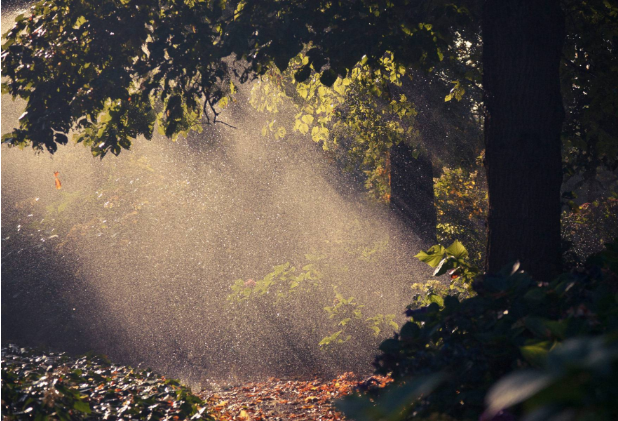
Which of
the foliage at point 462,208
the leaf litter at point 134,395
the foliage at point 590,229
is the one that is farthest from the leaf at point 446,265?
the foliage at point 590,229

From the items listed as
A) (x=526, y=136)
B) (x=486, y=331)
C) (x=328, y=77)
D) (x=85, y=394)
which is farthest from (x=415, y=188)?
(x=486, y=331)

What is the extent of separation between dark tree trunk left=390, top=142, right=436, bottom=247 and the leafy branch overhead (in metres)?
4.83

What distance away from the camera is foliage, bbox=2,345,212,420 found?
9.99 feet

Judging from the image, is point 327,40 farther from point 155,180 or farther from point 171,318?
point 155,180

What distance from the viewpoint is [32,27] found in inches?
198

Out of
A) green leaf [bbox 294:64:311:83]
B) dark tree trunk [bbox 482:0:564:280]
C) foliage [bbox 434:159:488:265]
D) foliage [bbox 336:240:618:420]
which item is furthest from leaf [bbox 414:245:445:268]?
foliage [bbox 434:159:488:265]

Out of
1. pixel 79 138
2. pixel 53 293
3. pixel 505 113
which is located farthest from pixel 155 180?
pixel 505 113

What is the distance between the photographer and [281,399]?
6777 mm

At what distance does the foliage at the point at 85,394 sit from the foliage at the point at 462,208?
678 cm

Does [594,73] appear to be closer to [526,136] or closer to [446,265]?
[526,136]

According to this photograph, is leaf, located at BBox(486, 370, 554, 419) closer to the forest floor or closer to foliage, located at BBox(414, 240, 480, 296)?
foliage, located at BBox(414, 240, 480, 296)

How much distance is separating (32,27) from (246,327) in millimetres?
6846

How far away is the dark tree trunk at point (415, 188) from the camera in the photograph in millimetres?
9555

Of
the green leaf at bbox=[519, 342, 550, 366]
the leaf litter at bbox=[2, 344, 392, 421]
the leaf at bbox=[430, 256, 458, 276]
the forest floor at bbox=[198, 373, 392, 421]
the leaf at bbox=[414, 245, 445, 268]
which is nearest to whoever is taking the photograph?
the green leaf at bbox=[519, 342, 550, 366]
